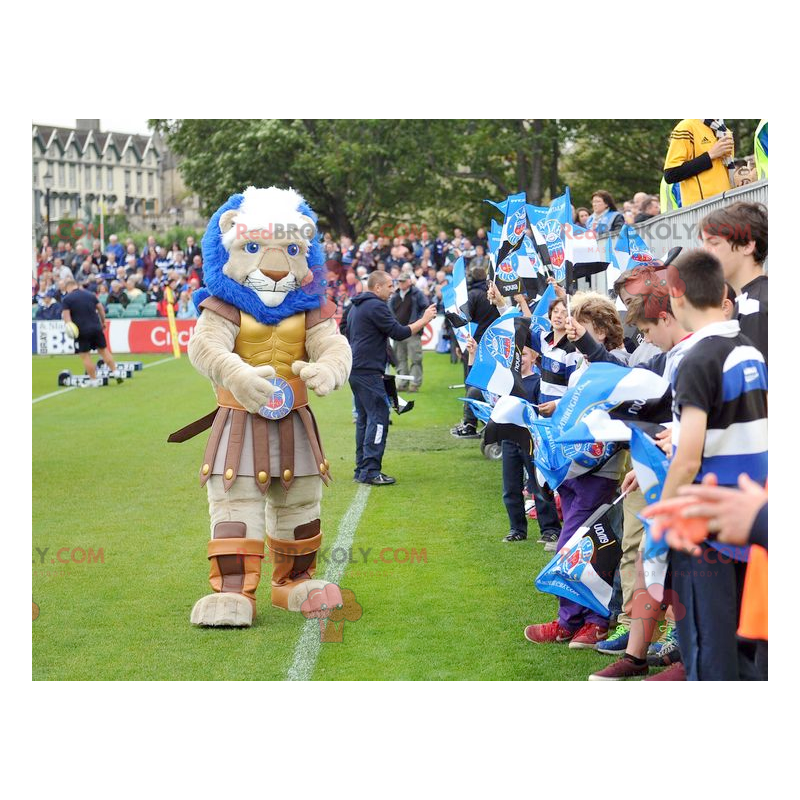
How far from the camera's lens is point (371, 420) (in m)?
9.95

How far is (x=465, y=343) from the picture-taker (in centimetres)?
Result: 849

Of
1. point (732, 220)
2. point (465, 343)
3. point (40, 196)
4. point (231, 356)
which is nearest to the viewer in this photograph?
point (732, 220)

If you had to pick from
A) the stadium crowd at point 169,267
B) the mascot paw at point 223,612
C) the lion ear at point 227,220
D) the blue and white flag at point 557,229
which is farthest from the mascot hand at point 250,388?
the stadium crowd at point 169,267

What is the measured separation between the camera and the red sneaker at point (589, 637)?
5.22 metres

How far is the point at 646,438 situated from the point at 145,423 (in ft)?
35.8

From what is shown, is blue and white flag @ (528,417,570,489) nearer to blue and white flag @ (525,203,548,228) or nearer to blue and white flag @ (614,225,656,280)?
blue and white flag @ (614,225,656,280)

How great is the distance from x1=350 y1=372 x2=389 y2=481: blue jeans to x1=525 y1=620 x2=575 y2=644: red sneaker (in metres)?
4.59

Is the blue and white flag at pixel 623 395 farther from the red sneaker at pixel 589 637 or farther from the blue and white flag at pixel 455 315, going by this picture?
the blue and white flag at pixel 455 315

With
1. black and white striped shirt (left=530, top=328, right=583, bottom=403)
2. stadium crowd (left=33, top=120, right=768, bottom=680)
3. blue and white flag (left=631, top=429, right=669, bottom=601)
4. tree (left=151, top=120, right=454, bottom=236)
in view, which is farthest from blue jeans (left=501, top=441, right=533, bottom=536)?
tree (left=151, top=120, right=454, bottom=236)

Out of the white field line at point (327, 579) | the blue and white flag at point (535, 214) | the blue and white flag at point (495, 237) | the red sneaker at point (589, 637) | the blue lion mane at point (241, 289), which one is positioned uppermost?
the blue and white flag at point (535, 214)

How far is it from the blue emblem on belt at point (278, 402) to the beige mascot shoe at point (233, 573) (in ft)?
2.09

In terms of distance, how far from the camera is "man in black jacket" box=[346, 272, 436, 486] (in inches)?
390

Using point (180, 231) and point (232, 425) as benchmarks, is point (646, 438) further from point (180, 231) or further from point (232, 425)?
point (180, 231)

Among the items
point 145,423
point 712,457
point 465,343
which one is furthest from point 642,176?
point 712,457
